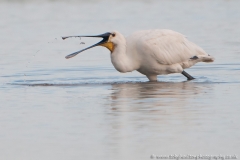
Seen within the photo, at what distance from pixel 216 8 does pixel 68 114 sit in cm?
2029

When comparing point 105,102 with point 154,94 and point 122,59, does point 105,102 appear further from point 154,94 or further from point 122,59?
point 122,59

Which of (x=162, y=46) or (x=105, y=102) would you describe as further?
(x=162, y=46)

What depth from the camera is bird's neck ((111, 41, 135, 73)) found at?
13.2 meters

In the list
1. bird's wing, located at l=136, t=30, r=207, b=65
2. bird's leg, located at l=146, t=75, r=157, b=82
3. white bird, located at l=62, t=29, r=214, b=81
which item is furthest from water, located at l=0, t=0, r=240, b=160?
bird's wing, located at l=136, t=30, r=207, b=65

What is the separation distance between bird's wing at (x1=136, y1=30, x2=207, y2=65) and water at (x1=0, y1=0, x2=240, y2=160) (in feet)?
1.34

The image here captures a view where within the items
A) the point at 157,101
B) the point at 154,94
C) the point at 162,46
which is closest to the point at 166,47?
the point at 162,46

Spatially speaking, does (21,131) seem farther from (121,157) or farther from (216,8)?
(216,8)

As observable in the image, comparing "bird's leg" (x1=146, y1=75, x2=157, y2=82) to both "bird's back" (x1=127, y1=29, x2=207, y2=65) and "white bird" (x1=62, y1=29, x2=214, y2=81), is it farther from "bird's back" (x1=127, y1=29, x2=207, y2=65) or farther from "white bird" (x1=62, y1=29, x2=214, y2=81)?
"bird's back" (x1=127, y1=29, x2=207, y2=65)

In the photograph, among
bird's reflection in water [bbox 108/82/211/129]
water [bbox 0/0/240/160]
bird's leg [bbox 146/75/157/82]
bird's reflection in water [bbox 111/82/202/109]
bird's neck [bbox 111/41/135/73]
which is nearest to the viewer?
water [bbox 0/0/240/160]

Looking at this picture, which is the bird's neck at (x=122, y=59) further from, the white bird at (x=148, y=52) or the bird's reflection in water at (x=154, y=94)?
the bird's reflection in water at (x=154, y=94)

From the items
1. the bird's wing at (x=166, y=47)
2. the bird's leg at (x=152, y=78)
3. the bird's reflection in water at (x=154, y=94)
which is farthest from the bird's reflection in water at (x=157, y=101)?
the bird's wing at (x=166, y=47)

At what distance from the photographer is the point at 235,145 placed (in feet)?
26.2

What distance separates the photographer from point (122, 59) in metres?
13.3

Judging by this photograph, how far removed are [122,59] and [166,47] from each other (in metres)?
0.86
